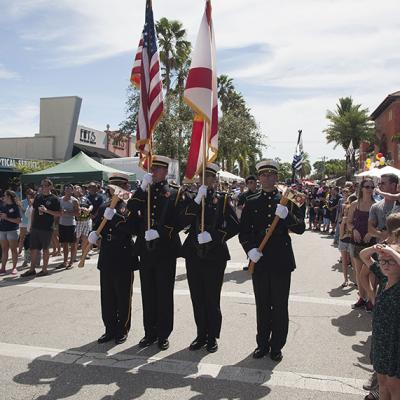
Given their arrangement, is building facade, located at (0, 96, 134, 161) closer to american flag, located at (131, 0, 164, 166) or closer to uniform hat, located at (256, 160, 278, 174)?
american flag, located at (131, 0, 164, 166)

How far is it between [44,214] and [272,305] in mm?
5876

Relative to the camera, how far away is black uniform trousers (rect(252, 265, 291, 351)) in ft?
15.0

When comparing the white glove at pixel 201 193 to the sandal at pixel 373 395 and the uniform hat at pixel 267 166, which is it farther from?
the sandal at pixel 373 395

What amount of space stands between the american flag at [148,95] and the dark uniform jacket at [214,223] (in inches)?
42.1

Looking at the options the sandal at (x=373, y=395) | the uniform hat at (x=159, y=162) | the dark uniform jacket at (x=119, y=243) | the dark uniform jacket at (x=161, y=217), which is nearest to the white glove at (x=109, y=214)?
the dark uniform jacket at (x=119, y=243)

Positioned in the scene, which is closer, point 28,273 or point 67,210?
point 28,273

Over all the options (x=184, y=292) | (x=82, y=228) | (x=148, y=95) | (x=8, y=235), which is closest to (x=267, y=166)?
(x=148, y=95)

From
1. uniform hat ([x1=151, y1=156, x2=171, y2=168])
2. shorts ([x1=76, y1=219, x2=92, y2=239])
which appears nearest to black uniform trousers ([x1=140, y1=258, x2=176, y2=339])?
uniform hat ([x1=151, y1=156, x2=171, y2=168])

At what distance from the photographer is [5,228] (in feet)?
29.2

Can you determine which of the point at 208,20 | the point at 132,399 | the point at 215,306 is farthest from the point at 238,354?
the point at 208,20

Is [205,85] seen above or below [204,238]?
above

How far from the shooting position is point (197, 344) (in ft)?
16.0

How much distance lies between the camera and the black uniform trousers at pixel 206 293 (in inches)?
191

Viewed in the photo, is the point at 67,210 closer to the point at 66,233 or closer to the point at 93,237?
the point at 66,233
